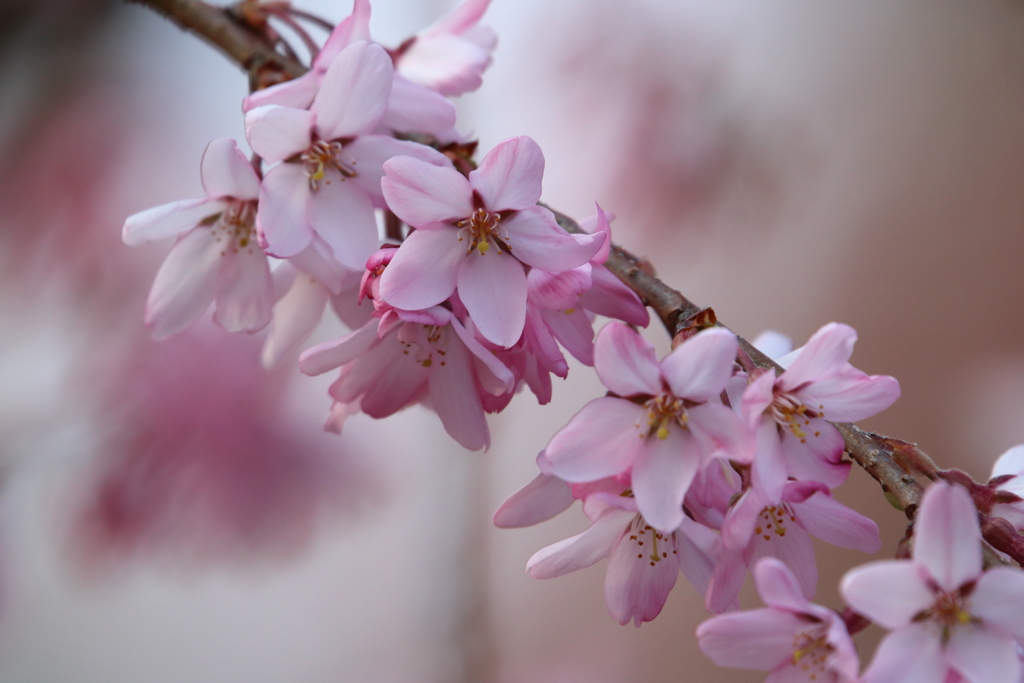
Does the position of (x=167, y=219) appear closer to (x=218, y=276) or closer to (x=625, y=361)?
(x=218, y=276)

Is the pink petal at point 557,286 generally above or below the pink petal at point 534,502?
above

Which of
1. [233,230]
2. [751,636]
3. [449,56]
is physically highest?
[449,56]

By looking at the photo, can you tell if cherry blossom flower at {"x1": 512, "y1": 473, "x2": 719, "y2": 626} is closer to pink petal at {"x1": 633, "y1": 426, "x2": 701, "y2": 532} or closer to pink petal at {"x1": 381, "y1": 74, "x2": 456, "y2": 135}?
pink petal at {"x1": 633, "y1": 426, "x2": 701, "y2": 532}

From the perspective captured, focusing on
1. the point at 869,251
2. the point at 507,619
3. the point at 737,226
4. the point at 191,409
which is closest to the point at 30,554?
the point at 191,409

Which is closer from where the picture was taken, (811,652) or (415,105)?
(811,652)

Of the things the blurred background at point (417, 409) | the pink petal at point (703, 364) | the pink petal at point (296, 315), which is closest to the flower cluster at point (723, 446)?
the pink petal at point (703, 364)

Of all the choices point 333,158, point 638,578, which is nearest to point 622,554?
point 638,578

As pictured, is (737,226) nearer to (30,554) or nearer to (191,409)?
(191,409)

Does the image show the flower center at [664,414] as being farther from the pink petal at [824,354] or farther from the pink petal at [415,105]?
the pink petal at [415,105]
